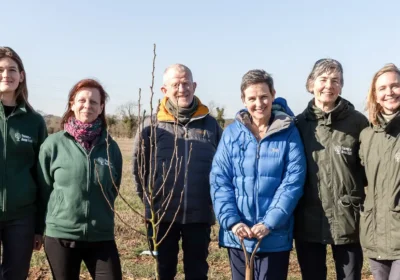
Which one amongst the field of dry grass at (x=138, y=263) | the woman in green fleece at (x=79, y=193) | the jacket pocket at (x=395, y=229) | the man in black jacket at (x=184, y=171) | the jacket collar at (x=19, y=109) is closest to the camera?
the jacket pocket at (x=395, y=229)

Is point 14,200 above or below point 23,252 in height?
above

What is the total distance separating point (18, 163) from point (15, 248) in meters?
0.69

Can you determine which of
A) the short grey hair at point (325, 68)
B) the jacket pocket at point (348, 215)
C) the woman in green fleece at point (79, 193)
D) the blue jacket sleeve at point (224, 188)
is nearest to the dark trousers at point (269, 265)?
the blue jacket sleeve at point (224, 188)

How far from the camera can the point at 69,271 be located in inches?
152

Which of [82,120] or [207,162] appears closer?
[82,120]

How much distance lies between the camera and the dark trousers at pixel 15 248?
12.8ft

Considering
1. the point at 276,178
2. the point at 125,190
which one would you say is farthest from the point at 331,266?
the point at 125,190

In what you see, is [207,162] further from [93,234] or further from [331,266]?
[331,266]

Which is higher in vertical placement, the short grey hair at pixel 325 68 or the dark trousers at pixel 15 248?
the short grey hair at pixel 325 68

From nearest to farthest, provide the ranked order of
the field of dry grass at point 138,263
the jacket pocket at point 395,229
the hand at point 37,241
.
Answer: the jacket pocket at point 395,229 < the hand at point 37,241 < the field of dry grass at point 138,263

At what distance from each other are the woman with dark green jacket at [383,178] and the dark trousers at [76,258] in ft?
6.51

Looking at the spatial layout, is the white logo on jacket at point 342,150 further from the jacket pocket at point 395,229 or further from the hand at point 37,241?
the hand at point 37,241

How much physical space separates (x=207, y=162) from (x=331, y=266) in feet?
10.3

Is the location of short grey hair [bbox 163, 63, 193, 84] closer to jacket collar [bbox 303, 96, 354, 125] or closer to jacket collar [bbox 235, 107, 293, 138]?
jacket collar [bbox 235, 107, 293, 138]
